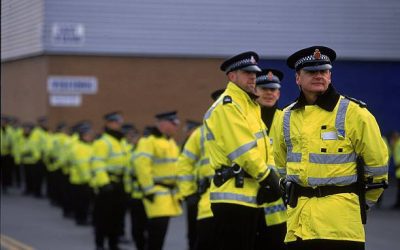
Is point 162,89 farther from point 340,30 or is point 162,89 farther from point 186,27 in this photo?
point 340,30

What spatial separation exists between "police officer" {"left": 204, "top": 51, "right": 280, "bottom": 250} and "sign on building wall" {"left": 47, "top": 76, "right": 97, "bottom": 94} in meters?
24.0

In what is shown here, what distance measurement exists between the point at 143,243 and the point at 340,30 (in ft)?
61.9

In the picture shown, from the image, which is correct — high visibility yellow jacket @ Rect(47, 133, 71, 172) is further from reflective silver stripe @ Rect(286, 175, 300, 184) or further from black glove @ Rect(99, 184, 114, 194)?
reflective silver stripe @ Rect(286, 175, 300, 184)

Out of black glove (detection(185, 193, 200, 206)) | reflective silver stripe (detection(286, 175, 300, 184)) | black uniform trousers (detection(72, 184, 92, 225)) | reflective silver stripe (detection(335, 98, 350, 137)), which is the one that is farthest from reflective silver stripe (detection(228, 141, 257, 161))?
black uniform trousers (detection(72, 184, 92, 225))

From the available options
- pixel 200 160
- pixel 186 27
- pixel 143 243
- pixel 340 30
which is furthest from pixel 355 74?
pixel 200 160

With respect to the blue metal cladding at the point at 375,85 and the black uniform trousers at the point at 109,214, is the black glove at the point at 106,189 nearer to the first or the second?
the black uniform trousers at the point at 109,214

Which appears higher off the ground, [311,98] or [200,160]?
[311,98]

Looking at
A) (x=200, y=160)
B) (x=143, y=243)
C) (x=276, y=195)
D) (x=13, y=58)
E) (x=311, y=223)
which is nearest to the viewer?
(x=311, y=223)

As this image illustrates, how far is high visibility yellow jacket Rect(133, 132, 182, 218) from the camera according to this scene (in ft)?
43.3

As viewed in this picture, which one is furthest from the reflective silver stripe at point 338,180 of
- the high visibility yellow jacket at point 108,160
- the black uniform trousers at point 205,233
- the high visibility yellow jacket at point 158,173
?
the high visibility yellow jacket at point 108,160

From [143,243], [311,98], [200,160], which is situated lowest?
[143,243]

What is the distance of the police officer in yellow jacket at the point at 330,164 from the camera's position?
7.33 metres

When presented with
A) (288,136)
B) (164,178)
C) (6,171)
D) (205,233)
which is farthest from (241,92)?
(6,171)

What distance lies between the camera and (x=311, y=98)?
7.57 metres
